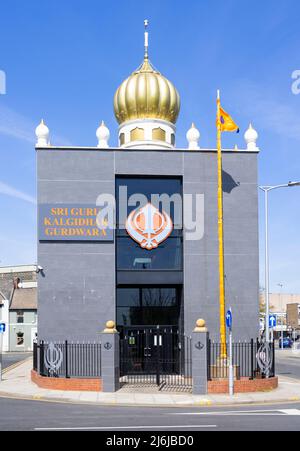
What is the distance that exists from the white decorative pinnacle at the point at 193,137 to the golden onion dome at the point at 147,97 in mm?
2043

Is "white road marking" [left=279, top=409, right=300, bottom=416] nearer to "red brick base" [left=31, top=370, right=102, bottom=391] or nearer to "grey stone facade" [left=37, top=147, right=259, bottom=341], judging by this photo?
"red brick base" [left=31, top=370, right=102, bottom=391]

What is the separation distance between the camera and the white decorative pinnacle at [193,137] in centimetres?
2777

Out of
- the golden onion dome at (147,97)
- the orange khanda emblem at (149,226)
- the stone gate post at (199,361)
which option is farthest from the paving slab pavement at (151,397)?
the golden onion dome at (147,97)

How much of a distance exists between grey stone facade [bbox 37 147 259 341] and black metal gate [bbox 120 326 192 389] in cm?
91

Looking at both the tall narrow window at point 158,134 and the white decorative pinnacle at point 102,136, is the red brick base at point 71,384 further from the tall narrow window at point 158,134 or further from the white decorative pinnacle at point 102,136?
the tall narrow window at point 158,134

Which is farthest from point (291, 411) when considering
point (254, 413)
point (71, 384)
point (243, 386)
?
point (71, 384)

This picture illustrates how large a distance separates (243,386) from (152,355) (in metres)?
5.24

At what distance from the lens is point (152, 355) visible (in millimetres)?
25703

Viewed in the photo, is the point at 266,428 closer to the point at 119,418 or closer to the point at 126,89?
the point at 119,418

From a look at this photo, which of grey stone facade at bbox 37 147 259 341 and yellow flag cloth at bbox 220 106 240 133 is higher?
yellow flag cloth at bbox 220 106 240 133

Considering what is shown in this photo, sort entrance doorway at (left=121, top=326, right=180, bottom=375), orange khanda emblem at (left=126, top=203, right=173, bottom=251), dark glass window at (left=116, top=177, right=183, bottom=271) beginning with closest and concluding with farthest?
1. entrance doorway at (left=121, top=326, right=180, bottom=375)
2. orange khanda emblem at (left=126, top=203, right=173, bottom=251)
3. dark glass window at (left=116, top=177, right=183, bottom=271)

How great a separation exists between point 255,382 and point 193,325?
4.74 m

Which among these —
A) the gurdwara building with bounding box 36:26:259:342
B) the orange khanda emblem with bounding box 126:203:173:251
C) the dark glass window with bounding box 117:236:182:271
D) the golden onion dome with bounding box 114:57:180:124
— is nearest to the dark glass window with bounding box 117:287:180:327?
the gurdwara building with bounding box 36:26:259:342

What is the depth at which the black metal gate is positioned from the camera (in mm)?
25156
